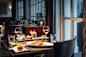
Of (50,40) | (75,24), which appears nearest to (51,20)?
(75,24)

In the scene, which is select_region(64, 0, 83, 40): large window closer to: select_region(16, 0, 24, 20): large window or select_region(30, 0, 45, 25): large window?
select_region(30, 0, 45, 25): large window

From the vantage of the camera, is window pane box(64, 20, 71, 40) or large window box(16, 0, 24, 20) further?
large window box(16, 0, 24, 20)

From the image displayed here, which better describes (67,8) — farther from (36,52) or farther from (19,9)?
(19,9)

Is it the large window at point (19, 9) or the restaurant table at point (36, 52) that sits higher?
the large window at point (19, 9)

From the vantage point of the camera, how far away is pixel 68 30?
562 centimetres

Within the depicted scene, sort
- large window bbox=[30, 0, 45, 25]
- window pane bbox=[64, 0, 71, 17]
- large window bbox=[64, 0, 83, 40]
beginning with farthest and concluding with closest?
large window bbox=[30, 0, 45, 25] → window pane bbox=[64, 0, 71, 17] → large window bbox=[64, 0, 83, 40]

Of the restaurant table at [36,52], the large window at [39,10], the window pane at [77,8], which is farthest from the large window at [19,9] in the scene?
the restaurant table at [36,52]

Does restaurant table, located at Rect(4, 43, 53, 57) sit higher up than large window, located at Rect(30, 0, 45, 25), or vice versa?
large window, located at Rect(30, 0, 45, 25)

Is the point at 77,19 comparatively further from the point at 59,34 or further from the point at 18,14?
the point at 18,14

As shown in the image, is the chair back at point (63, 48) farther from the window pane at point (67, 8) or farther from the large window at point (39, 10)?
the large window at point (39, 10)

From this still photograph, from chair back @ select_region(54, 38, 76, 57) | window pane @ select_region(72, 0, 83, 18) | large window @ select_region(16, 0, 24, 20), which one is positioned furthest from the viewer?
large window @ select_region(16, 0, 24, 20)

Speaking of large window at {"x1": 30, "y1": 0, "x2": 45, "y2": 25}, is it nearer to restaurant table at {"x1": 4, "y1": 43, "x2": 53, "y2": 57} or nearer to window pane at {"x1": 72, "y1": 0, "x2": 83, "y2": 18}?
window pane at {"x1": 72, "y1": 0, "x2": 83, "y2": 18}

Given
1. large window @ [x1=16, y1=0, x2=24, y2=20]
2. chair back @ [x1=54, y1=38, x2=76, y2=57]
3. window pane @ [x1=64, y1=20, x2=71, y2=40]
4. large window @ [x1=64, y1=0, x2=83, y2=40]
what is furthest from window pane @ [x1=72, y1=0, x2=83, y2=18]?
large window @ [x1=16, y1=0, x2=24, y2=20]

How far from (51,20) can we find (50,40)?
260 centimetres
